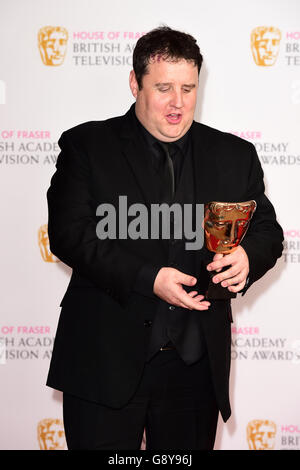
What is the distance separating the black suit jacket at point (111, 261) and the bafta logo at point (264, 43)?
135 cm

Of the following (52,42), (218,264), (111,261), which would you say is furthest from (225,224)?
(52,42)

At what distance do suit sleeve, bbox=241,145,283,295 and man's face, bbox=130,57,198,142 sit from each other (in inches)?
12.1

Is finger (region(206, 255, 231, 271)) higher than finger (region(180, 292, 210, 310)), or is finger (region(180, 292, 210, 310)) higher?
finger (region(206, 255, 231, 271))

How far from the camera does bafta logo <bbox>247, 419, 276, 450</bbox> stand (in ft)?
10.8

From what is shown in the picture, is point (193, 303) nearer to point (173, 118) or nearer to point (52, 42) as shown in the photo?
point (173, 118)

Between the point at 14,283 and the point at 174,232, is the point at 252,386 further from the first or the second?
the point at 174,232

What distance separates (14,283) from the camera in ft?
10.5

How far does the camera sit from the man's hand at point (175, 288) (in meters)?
1.70

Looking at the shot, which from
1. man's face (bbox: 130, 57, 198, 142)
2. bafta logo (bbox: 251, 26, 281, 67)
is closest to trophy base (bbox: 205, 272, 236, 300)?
man's face (bbox: 130, 57, 198, 142)

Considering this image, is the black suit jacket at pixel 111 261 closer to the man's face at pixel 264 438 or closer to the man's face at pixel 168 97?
the man's face at pixel 168 97

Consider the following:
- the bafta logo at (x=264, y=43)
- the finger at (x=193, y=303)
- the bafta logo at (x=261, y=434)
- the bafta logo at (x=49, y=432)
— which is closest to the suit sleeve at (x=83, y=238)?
the finger at (x=193, y=303)

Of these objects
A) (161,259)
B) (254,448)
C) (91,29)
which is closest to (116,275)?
(161,259)

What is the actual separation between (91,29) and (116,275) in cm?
179

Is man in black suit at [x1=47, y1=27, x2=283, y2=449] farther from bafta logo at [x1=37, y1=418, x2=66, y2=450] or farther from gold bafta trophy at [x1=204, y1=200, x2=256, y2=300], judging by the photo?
bafta logo at [x1=37, y1=418, x2=66, y2=450]
